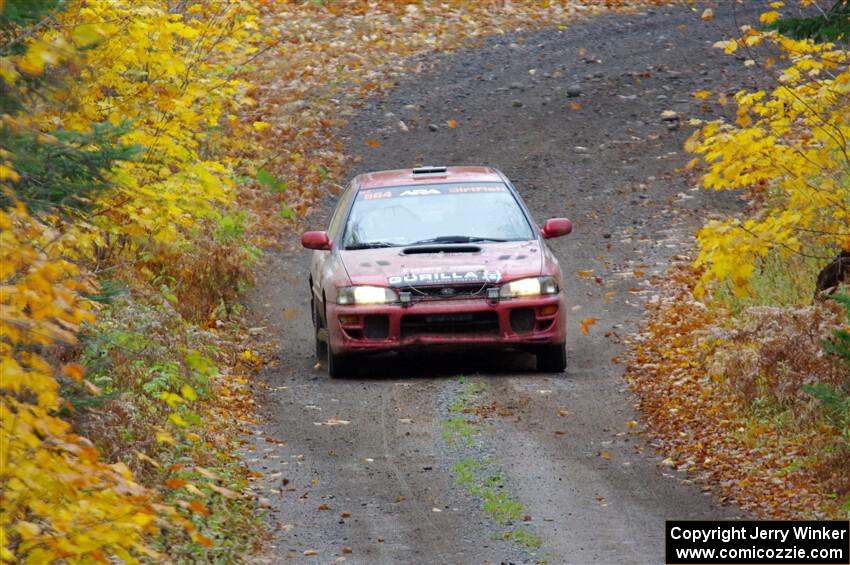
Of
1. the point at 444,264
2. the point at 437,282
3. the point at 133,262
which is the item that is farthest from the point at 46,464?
the point at 133,262

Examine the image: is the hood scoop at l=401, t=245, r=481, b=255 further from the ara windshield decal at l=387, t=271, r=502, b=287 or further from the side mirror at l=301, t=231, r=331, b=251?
the side mirror at l=301, t=231, r=331, b=251

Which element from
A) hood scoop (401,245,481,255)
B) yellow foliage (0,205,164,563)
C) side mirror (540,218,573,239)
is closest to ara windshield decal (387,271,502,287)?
hood scoop (401,245,481,255)

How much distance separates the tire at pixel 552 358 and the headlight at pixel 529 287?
1.67ft

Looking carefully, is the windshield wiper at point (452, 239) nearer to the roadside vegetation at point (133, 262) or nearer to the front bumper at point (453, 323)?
the front bumper at point (453, 323)

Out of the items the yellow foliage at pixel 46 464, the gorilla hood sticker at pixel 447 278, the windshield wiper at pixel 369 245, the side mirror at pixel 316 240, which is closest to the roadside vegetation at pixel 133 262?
the yellow foliage at pixel 46 464

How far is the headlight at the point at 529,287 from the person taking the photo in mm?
11859

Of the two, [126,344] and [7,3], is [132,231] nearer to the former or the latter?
[126,344]

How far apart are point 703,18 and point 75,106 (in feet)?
67.2

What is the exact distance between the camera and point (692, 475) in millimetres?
9148

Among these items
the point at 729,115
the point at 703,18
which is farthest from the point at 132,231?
the point at 703,18

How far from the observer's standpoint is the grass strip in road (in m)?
7.97

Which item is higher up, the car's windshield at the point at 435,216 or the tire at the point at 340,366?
the car's windshield at the point at 435,216

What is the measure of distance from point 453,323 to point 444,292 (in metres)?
0.28

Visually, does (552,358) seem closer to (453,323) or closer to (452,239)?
(453,323)
